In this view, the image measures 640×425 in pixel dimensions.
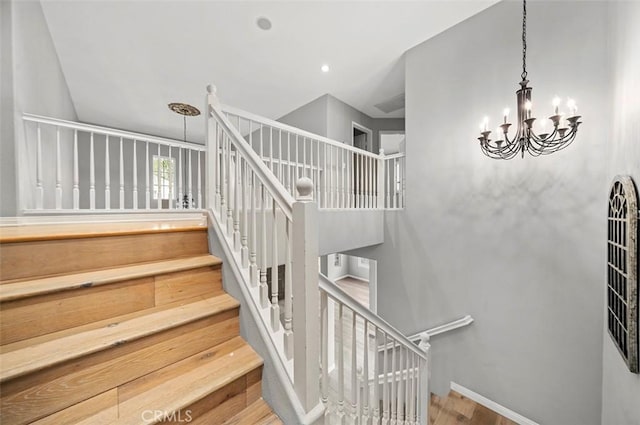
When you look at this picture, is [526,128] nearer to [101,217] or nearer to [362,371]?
[362,371]

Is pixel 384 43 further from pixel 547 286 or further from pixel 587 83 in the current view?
pixel 547 286

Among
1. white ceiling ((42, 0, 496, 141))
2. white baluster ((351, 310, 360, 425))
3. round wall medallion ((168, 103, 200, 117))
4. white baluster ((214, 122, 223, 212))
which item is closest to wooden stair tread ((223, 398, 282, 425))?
white baluster ((351, 310, 360, 425))

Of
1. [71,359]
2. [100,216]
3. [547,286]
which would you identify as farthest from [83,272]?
[547,286]

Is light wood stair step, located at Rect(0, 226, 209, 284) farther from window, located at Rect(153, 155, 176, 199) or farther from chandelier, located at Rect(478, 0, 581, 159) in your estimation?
chandelier, located at Rect(478, 0, 581, 159)

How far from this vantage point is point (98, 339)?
3.24ft

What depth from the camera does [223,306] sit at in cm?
132

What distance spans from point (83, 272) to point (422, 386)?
2.58m

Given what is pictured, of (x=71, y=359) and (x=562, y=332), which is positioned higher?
(x=71, y=359)

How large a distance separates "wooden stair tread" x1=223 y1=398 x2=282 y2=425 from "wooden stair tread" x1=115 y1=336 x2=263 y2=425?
0.17 metres

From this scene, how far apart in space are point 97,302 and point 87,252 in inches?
12.1

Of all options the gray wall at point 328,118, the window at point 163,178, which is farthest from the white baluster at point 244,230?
the gray wall at point 328,118

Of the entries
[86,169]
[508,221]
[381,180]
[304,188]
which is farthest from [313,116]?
[86,169]

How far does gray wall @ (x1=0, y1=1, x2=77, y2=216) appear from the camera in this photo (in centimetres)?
232

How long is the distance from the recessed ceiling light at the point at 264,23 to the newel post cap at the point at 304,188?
3.40m
